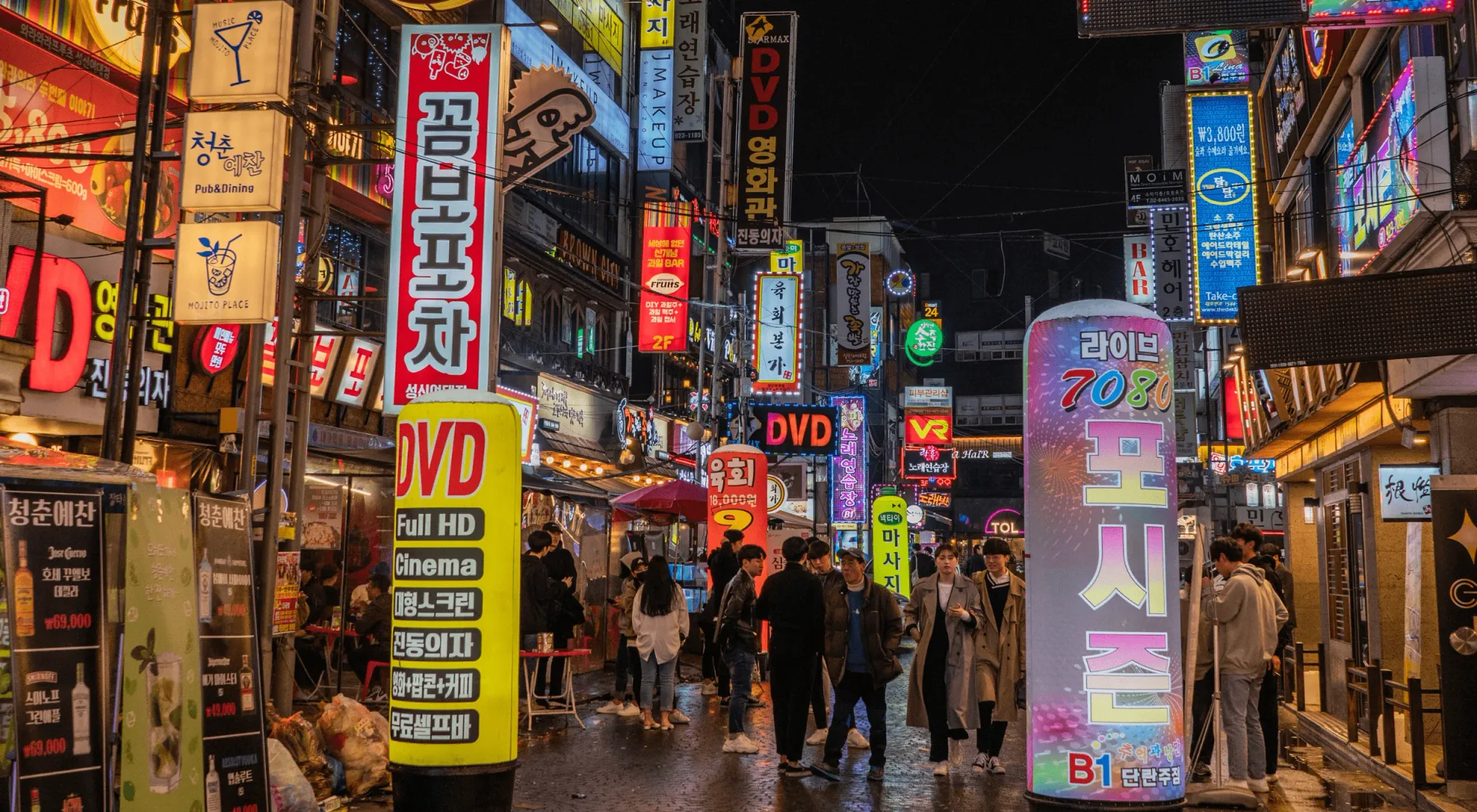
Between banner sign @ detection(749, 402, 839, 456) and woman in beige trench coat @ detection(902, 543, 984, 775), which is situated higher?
banner sign @ detection(749, 402, 839, 456)

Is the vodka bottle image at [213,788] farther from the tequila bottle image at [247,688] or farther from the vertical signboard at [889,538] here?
the vertical signboard at [889,538]

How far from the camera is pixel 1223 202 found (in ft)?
57.1

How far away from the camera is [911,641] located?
30.3 meters

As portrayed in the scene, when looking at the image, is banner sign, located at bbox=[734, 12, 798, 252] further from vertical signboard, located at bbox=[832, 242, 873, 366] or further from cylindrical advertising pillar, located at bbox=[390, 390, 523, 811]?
cylindrical advertising pillar, located at bbox=[390, 390, 523, 811]

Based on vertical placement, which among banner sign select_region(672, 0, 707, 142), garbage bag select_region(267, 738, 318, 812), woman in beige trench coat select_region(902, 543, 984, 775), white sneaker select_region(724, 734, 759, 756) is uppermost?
banner sign select_region(672, 0, 707, 142)

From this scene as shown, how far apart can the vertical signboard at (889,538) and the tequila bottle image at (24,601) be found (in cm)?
2610

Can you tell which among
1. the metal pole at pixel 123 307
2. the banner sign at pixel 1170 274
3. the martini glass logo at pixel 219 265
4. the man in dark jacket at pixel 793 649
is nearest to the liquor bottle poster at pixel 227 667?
the metal pole at pixel 123 307

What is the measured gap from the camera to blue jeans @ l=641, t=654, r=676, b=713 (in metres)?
13.7

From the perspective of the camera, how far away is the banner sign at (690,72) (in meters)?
31.3

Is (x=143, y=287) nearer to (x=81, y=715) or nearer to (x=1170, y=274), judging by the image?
(x=81, y=715)

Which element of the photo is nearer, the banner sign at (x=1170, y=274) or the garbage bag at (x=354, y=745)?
the garbage bag at (x=354, y=745)

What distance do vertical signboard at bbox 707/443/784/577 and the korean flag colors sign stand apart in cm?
771

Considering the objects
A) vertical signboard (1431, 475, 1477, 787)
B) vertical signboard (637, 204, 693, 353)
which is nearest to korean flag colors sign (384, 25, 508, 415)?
vertical signboard (1431, 475, 1477, 787)

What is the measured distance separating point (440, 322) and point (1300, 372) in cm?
1051
